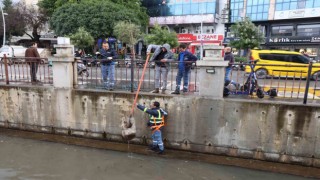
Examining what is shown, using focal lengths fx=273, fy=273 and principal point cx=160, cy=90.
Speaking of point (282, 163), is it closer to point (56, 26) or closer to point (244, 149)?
point (244, 149)

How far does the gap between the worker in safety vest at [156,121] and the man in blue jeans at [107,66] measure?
1.79m

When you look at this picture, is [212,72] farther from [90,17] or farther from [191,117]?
[90,17]

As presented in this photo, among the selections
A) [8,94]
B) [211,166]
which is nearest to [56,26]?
[8,94]

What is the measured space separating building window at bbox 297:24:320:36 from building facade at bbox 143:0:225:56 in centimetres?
994

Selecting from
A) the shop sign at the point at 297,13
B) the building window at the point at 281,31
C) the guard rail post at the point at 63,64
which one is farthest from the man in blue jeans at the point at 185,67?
the building window at the point at 281,31

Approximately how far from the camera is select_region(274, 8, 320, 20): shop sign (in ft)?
106

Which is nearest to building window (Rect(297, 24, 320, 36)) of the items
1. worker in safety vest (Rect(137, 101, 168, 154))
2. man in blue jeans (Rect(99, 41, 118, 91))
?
man in blue jeans (Rect(99, 41, 118, 91))

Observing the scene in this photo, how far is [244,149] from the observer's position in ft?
22.7

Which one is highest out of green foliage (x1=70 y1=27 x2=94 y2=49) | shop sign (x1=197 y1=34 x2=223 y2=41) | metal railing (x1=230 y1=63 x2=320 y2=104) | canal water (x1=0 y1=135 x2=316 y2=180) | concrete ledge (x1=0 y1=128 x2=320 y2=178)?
shop sign (x1=197 y1=34 x2=223 y2=41)

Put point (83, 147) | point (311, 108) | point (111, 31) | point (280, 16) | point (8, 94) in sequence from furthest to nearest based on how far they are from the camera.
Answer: point (280, 16)
point (111, 31)
point (8, 94)
point (83, 147)
point (311, 108)

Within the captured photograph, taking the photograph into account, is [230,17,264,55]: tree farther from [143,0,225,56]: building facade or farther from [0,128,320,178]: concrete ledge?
[0,128,320,178]: concrete ledge

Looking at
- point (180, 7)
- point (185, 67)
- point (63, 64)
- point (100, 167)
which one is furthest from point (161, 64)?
point (180, 7)

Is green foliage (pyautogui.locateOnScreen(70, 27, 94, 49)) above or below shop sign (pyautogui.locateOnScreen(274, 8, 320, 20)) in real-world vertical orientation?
below

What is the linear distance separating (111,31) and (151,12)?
16.4 metres
